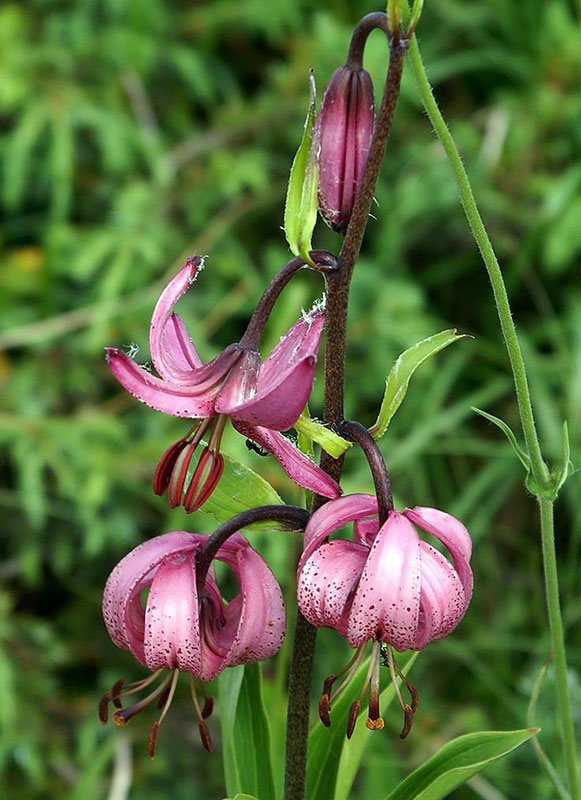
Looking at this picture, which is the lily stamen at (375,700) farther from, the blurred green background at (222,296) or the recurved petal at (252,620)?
the blurred green background at (222,296)

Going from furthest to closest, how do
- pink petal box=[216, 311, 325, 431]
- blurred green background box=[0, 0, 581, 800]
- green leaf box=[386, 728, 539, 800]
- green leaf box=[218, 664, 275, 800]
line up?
1. blurred green background box=[0, 0, 581, 800]
2. green leaf box=[218, 664, 275, 800]
3. green leaf box=[386, 728, 539, 800]
4. pink petal box=[216, 311, 325, 431]

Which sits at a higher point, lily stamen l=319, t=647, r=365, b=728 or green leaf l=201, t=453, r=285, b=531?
green leaf l=201, t=453, r=285, b=531

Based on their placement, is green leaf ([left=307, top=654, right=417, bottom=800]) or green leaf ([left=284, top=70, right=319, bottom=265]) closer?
green leaf ([left=284, top=70, right=319, bottom=265])

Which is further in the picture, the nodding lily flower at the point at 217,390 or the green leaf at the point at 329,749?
the green leaf at the point at 329,749

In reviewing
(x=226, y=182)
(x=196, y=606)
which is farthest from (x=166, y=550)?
(x=226, y=182)

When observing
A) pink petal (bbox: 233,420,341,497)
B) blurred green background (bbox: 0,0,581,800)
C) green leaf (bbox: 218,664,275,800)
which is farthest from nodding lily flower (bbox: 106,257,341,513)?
blurred green background (bbox: 0,0,581,800)

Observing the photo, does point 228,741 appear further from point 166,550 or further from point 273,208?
point 273,208

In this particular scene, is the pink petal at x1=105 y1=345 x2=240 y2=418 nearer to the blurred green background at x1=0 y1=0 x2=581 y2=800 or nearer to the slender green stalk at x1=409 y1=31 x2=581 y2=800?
the slender green stalk at x1=409 y1=31 x2=581 y2=800

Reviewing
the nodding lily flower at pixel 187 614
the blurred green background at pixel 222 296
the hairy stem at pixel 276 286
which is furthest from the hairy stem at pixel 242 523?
the blurred green background at pixel 222 296

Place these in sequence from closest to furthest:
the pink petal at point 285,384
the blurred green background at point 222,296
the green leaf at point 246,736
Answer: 1. the pink petal at point 285,384
2. the green leaf at point 246,736
3. the blurred green background at point 222,296
